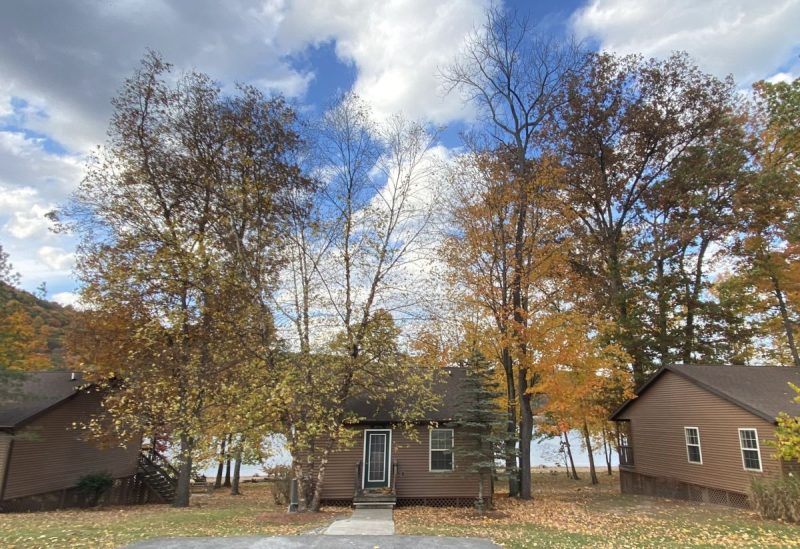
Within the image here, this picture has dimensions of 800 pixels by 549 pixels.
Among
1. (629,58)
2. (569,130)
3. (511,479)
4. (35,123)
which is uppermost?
(629,58)

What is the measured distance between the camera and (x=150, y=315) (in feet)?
54.1

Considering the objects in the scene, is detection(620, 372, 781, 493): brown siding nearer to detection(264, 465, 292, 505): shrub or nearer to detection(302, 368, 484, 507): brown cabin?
detection(302, 368, 484, 507): brown cabin

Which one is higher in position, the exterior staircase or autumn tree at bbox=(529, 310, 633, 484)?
autumn tree at bbox=(529, 310, 633, 484)

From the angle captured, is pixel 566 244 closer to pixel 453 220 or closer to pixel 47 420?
pixel 453 220

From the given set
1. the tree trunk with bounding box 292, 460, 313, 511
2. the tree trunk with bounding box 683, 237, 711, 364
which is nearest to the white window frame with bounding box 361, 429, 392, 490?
the tree trunk with bounding box 292, 460, 313, 511

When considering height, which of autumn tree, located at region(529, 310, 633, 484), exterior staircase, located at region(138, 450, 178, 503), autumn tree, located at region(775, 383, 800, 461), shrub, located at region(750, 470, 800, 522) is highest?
autumn tree, located at region(529, 310, 633, 484)

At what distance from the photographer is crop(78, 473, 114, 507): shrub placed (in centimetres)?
1759

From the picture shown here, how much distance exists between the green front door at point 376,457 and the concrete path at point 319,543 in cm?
731

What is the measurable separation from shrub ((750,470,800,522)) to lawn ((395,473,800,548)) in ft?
1.29

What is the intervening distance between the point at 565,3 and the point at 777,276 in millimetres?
16946

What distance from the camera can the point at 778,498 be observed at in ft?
40.1

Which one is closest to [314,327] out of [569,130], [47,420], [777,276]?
[47,420]

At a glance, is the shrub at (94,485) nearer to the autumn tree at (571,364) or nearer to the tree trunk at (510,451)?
the tree trunk at (510,451)

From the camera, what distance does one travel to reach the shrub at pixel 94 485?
17592 mm
